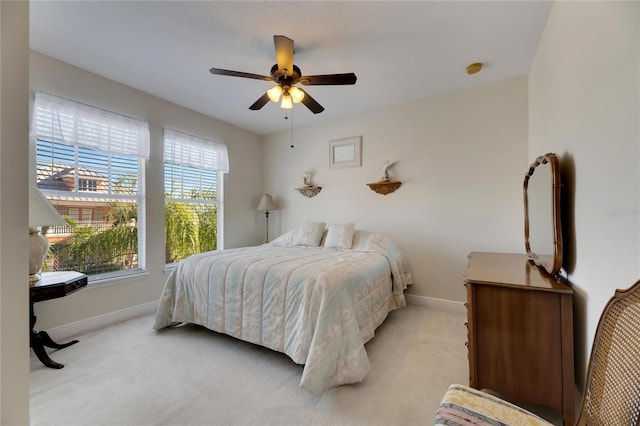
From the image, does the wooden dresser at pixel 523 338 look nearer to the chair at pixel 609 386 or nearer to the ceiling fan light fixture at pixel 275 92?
the chair at pixel 609 386

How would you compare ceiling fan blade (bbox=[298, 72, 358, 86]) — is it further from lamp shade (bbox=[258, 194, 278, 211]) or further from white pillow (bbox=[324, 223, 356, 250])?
lamp shade (bbox=[258, 194, 278, 211])

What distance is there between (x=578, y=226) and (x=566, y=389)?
87 cm

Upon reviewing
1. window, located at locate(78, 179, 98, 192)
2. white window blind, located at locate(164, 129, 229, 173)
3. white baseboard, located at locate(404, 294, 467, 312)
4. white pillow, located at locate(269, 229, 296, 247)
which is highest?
white window blind, located at locate(164, 129, 229, 173)

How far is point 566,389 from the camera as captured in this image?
4.41ft

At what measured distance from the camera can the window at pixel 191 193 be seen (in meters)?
3.44

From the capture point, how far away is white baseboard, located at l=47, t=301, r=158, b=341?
2447 millimetres

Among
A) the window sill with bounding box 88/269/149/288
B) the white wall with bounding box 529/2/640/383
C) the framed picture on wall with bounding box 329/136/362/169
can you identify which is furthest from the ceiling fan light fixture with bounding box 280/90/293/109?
the window sill with bounding box 88/269/149/288

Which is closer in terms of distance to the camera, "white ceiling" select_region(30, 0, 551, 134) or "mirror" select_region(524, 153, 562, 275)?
"mirror" select_region(524, 153, 562, 275)

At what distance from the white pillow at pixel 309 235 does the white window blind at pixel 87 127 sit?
7.01ft

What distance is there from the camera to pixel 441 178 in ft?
10.7

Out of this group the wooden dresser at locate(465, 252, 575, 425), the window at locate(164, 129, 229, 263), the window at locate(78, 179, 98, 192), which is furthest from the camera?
the window at locate(164, 129, 229, 263)

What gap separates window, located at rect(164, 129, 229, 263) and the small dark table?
1.23 meters

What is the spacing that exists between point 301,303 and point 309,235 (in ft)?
5.79

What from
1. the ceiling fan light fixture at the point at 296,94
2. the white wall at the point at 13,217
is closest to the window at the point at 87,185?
the white wall at the point at 13,217
